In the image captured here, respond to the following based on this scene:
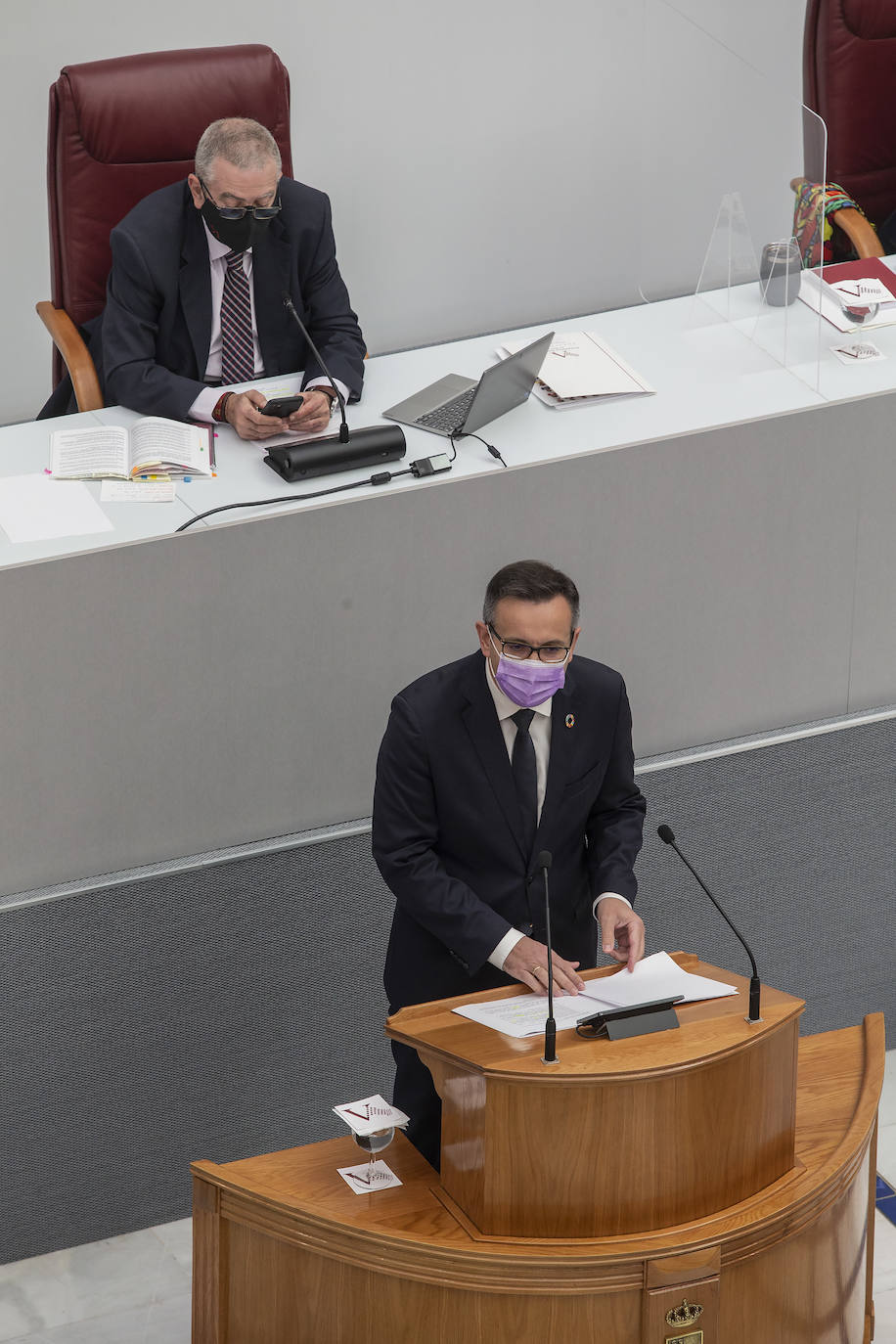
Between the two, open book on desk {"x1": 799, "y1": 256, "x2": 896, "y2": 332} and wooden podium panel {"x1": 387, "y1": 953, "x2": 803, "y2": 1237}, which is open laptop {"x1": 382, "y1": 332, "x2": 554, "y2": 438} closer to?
open book on desk {"x1": 799, "y1": 256, "x2": 896, "y2": 332}

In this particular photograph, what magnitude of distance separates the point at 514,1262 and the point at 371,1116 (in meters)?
0.38

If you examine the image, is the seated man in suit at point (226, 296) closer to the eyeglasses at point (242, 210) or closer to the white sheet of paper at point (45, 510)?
the eyeglasses at point (242, 210)

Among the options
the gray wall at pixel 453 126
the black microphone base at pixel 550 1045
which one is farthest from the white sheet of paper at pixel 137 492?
the gray wall at pixel 453 126

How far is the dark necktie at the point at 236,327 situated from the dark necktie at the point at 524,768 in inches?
51.4

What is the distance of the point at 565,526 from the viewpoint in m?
3.12

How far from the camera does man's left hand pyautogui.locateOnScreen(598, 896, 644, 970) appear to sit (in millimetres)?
2467

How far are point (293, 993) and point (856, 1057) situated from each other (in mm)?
1058

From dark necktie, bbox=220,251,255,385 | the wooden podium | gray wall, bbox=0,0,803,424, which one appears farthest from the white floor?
gray wall, bbox=0,0,803,424

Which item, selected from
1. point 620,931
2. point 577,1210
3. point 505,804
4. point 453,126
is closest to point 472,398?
point 505,804

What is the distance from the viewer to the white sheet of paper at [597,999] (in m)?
2.30

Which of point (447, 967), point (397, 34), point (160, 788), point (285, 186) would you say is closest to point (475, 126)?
point (397, 34)

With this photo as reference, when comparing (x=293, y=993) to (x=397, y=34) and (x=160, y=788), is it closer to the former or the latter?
(x=160, y=788)

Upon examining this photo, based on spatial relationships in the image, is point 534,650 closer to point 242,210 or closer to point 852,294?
point 242,210

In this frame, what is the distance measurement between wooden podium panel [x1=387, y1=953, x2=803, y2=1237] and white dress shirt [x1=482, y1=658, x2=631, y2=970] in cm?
22
